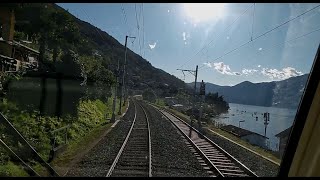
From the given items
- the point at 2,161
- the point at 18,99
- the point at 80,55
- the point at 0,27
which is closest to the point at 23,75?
the point at 18,99

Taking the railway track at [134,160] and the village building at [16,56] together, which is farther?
the railway track at [134,160]

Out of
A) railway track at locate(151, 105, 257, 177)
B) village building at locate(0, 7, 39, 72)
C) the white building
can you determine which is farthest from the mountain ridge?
the white building

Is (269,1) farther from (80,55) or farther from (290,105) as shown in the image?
(80,55)

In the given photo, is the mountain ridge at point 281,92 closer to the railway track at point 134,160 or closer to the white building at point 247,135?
the railway track at point 134,160

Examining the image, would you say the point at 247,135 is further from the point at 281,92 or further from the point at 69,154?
the point at 281,92

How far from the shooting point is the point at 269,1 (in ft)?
7.03

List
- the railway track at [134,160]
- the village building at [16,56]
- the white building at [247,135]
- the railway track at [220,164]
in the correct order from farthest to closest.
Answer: the white building at [247,135], the railway track at [220,164], the railway track at [134,160], the village building at [16,56]

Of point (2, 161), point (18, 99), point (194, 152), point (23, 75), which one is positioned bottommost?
point (194, 152)

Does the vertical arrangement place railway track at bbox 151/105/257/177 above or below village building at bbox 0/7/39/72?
below

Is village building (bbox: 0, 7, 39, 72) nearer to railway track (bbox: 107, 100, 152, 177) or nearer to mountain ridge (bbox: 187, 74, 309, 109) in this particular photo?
railway track (bbox: 107, 100, 152, 177)

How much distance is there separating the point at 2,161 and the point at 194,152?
889cm

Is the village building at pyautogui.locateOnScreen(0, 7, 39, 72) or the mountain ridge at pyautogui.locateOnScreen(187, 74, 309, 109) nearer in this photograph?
the mountain ridge at pyautogui.locateOnScreen(187, 74, 309, 109)

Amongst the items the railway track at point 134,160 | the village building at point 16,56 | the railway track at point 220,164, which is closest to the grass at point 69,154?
the railway track at point 134,160

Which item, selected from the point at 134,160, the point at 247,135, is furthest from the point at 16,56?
the point at 247,135
